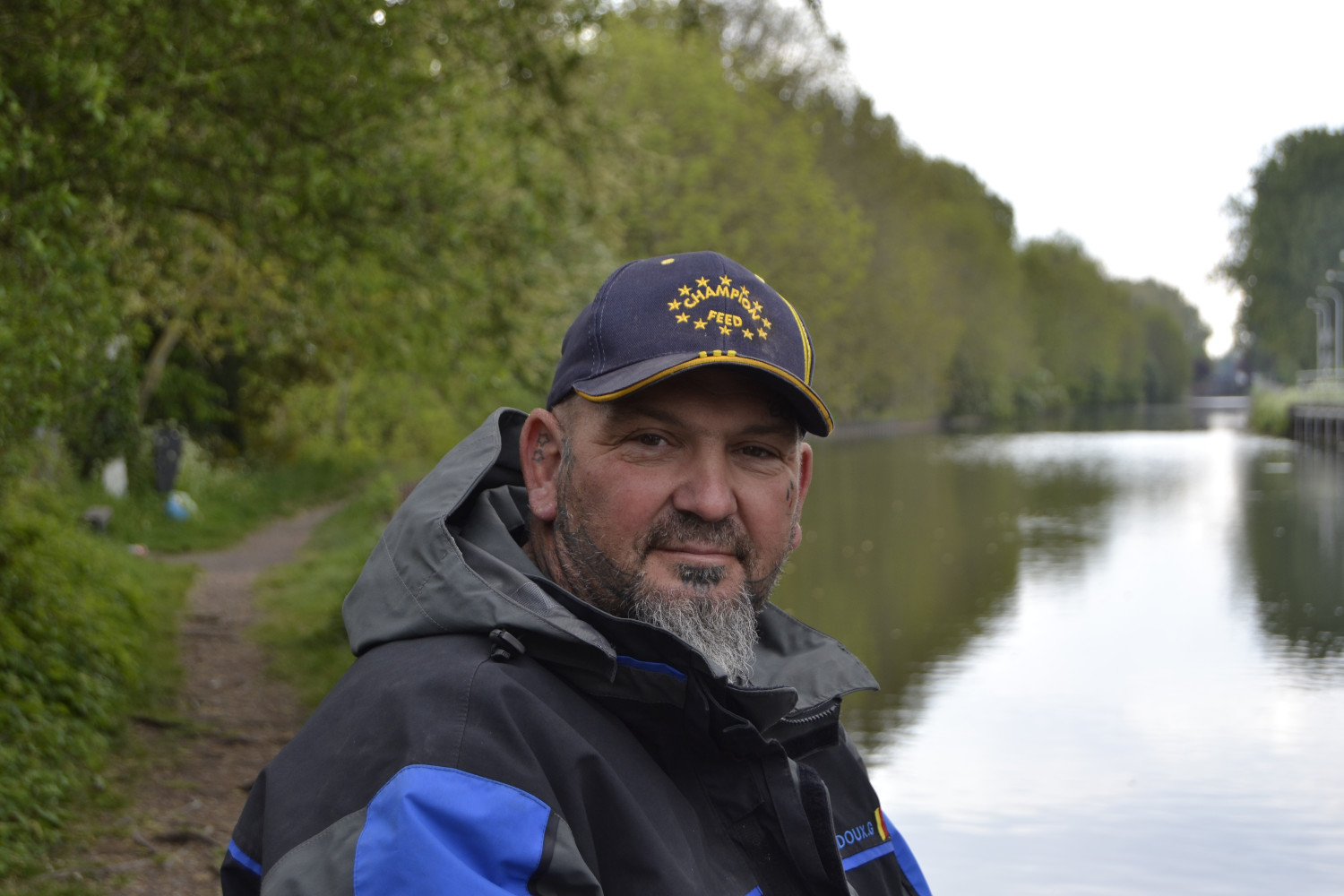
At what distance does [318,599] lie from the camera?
10.7 metres

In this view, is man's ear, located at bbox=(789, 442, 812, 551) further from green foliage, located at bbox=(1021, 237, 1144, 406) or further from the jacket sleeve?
green foliage, located at bbox=(1021, 237, 1144, 406)

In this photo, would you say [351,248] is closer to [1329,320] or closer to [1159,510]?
[1159,510]

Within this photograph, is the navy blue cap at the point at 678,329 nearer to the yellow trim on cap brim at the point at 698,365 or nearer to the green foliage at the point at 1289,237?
the yellow trim on cap brim at the point at 698,365

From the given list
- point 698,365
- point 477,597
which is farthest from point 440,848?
point 698,365

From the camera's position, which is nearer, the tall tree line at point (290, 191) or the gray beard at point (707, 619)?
the gray beard at point (707, 619)

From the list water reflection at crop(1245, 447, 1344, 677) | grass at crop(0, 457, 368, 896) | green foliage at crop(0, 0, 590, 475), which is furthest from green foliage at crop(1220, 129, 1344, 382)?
grass at crop(0, 457, 368, 896)

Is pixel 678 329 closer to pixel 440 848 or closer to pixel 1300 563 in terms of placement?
pixel 440 848

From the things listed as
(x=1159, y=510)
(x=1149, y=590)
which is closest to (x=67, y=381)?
(x=1149, y=590)

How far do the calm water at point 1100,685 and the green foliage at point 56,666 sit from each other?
415cm

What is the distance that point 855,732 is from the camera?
9.18 meters

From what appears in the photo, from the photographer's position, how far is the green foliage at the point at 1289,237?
2333 inches

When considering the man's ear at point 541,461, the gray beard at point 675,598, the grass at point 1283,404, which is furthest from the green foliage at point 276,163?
the grass at point 1283,404

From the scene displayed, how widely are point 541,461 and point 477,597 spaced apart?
0.49m

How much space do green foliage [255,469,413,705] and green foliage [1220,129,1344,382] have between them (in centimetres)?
5464
